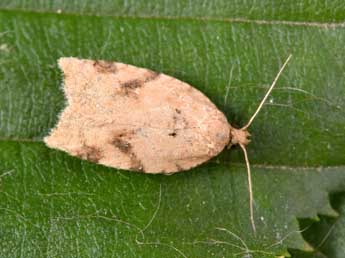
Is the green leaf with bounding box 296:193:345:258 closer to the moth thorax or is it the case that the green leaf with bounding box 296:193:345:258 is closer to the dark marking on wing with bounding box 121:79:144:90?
the moth thorax

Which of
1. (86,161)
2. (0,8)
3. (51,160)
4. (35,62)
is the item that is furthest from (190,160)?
(0,8)

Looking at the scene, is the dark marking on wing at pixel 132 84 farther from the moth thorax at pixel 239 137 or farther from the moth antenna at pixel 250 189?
the moth antenna at pixel 250 189

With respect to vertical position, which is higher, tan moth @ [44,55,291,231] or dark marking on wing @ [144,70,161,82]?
dark marking on wing @ [144,70,161,82]

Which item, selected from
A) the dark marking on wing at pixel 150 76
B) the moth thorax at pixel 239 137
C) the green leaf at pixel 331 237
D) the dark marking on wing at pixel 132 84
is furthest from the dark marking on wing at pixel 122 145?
the green leaf at pixel 331 237

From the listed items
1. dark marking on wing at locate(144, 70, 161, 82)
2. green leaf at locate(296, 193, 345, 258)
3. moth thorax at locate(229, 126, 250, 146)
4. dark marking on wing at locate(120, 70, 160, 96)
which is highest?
dark marking on wing at locate(144, 70, 161, 82)

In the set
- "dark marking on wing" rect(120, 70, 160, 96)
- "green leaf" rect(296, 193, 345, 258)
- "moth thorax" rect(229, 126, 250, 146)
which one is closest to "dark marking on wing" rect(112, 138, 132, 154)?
"dark marking on wing" rect(120, 70, 160, 96)
